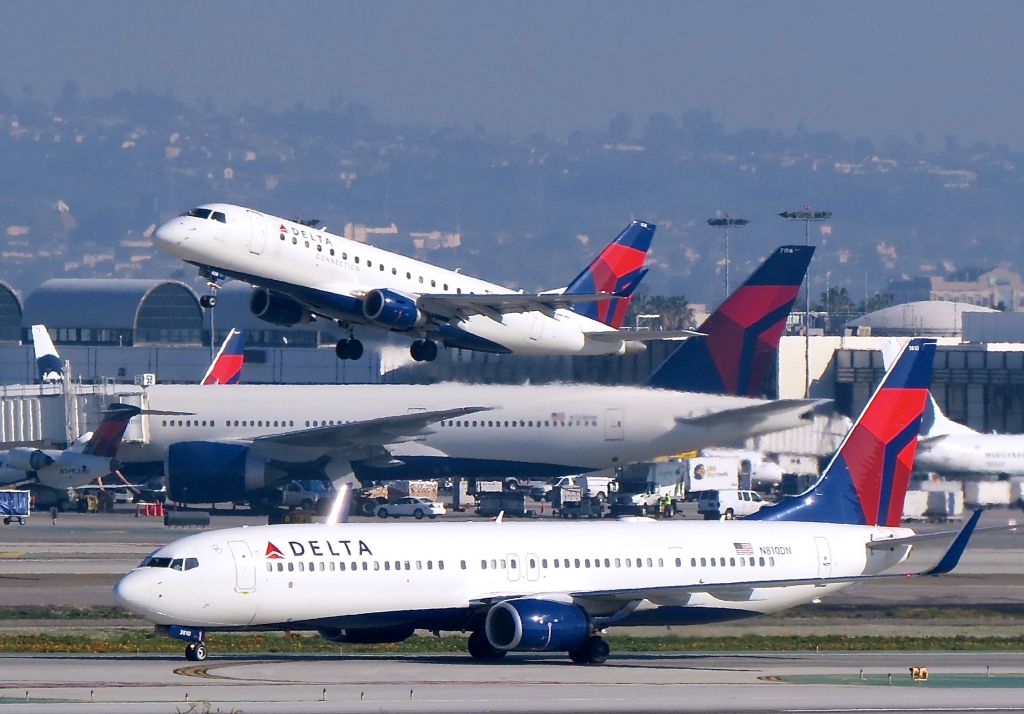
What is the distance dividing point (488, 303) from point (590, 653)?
21.4 meters

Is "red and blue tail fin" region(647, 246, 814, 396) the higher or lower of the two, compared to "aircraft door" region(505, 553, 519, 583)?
higher

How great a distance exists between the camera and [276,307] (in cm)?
6106

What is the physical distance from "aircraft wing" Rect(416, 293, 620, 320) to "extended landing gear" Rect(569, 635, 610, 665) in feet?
65.7

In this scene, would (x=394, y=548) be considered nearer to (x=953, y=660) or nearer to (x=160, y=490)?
(x=953, y=660)

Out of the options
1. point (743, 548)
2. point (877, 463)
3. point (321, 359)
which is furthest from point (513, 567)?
point (321, 359)

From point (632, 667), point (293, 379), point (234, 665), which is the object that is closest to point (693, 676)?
point (632, 667)

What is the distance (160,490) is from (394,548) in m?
58.7

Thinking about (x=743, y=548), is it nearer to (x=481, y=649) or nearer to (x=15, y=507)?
(x=481, y=649)

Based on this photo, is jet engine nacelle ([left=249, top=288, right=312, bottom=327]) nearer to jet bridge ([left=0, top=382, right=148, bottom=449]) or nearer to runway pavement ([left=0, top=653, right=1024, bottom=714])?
runway pavement ([left=0, top=653, right=1024, bottom=714])

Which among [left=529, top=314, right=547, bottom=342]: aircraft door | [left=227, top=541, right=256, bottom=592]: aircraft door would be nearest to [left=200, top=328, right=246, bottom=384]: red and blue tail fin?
[left=529, top=314, right=547, bottom=342]: aircraft door

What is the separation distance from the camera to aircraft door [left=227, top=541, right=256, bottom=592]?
129 ft

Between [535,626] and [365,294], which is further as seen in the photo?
[365,294]

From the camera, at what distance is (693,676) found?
125 ft

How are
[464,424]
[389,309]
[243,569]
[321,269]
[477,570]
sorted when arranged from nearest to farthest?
[243,569], [477,570], [321,269], [389,309], [464,424]
